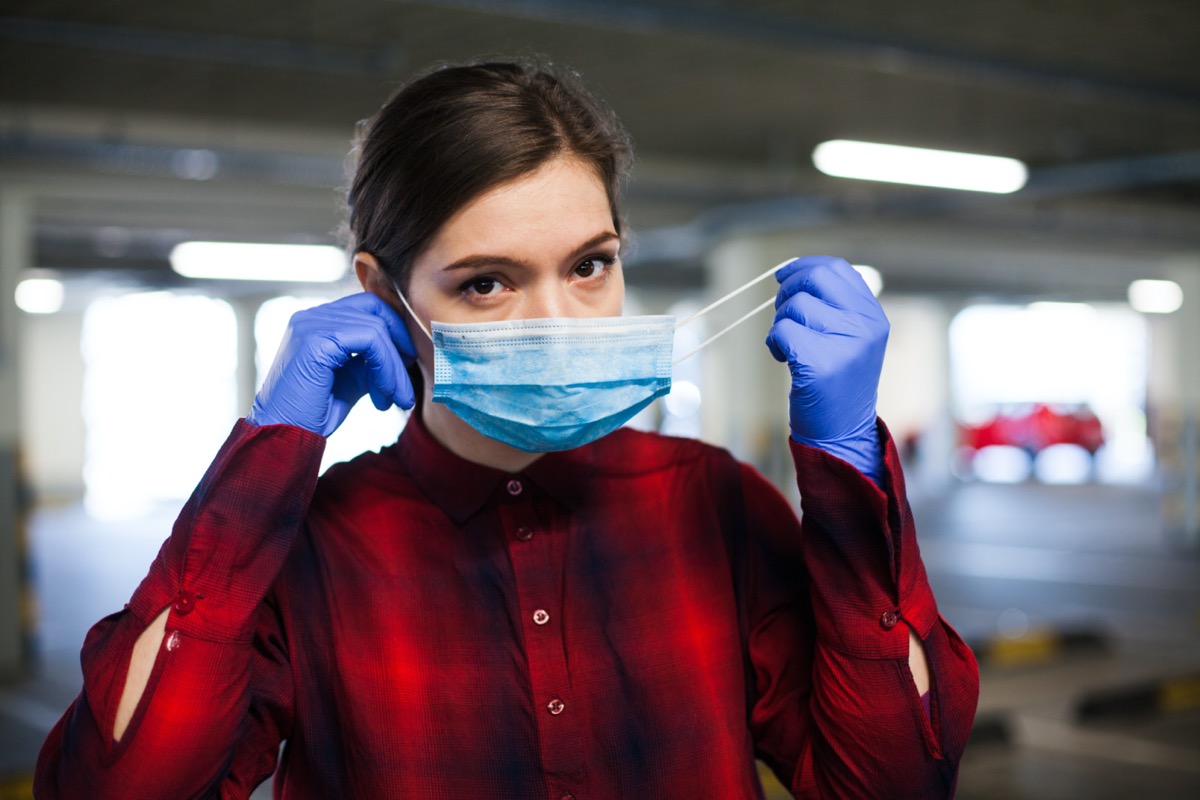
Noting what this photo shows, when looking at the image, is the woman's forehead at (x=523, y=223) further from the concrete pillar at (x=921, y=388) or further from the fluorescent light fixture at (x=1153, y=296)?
the fluorescent light fixture at (x=1153, y=296)

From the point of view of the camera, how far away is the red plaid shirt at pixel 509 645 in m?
1.25

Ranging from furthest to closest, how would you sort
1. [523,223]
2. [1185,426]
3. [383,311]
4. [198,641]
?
1. [1185,426]
2. [383,311]
3. [523,223]
4. [198,641]

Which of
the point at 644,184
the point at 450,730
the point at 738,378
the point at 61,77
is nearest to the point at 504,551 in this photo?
the point at 450,730

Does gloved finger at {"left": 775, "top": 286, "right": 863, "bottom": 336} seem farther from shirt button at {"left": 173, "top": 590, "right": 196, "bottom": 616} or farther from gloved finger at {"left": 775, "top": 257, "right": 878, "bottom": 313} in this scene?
shirt button at {"left": 173, "top": 590, "right": 196, "bottom": 616}

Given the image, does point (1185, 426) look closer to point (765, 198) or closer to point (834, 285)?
point (765, 198)

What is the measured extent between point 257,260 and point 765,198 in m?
5.50

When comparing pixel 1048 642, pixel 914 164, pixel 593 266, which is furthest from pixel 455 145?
pixel 1048 642

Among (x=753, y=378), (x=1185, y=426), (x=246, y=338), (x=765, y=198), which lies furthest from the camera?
(x=246, y=338)

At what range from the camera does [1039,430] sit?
2442 cm

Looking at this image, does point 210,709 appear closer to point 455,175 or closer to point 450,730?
point 450,730

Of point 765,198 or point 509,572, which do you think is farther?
point 765,198

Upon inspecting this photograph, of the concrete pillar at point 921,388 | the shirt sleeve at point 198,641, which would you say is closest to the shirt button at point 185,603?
the shirt sleeve at point 198,641

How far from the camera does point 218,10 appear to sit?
5988 mm

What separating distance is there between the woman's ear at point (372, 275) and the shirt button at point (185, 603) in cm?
45
